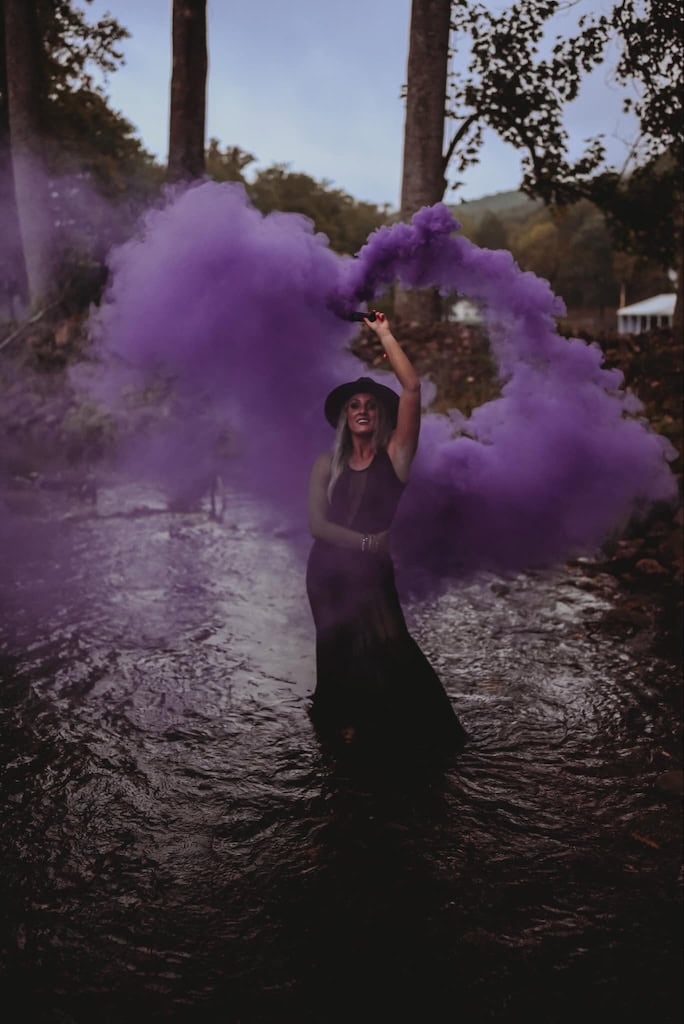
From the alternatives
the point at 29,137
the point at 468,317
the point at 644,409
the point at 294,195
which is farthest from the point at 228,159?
the point at 644,409

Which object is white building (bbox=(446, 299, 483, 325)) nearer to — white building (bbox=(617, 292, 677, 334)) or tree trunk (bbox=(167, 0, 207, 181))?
tree trunk (bbox=(167, 0, 207, 181))

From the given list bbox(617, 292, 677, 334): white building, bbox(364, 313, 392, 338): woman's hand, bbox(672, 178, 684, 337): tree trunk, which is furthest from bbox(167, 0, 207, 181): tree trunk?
bbox(617, 292, 677, 334): white building

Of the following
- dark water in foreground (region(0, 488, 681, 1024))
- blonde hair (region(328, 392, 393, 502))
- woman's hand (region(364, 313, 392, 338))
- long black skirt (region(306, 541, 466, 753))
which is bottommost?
dark water in foreground (region(0, 488, 681, 1024))

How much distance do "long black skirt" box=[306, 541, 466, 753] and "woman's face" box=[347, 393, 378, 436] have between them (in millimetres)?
734

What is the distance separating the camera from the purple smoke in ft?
19.1

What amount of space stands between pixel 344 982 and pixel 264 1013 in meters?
0.35

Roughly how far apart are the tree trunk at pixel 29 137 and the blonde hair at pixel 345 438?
1377 centimetres

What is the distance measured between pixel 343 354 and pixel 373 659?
241 centimetres

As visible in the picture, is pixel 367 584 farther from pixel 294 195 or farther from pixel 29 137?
pixel 294 195

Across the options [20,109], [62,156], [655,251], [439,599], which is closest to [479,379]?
[655,251]

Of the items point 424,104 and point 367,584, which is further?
point 424,104

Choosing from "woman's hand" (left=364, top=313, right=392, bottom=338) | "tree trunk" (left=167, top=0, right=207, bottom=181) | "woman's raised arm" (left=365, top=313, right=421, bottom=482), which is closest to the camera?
"woman's raised arm" (left=365, top=313, right=421, bottom=482)

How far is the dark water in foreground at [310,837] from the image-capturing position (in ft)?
11.5

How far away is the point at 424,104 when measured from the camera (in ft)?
36.0
